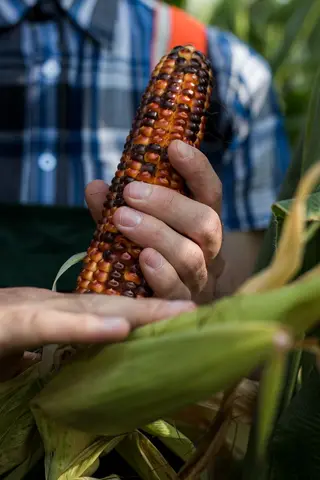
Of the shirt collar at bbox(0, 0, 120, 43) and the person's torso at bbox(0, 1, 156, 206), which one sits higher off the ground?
the shirt collar at bbox(0, 0, 120, 43)

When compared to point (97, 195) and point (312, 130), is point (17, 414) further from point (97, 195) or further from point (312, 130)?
point (312, 130)

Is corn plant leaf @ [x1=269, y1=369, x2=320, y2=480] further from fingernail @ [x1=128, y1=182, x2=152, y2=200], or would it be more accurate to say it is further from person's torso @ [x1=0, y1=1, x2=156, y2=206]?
person's torso @ [x1=0, y1=1, x2=156, y2=206]

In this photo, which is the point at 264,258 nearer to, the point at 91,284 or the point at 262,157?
the point at 91,284

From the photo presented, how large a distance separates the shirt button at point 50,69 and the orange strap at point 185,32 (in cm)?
16

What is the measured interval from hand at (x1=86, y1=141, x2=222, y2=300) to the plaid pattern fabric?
34cm

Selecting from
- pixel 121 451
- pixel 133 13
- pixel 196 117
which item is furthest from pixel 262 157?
pixel 121 451

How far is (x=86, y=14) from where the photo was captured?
2.94 ft

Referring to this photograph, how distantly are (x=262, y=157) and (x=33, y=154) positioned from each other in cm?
32

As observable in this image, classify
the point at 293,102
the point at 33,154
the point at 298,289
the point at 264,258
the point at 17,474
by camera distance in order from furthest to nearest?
the point at 293,102, the point at 33,154, the point at 264,258, the point at 17,474, the point at 298,289

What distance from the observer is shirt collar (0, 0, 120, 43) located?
2.83 ft

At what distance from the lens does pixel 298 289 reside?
25 cm

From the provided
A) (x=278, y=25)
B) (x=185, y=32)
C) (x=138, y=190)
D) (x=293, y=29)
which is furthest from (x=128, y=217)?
(x=278, y=25)

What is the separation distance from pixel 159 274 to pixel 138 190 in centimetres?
6

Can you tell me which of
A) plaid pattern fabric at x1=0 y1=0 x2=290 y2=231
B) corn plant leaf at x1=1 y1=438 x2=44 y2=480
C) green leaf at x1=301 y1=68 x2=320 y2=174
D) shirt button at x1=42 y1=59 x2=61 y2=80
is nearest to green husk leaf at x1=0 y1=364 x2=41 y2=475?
corn plant leaf at x1=1 y1=438 x2=44 y2=480
